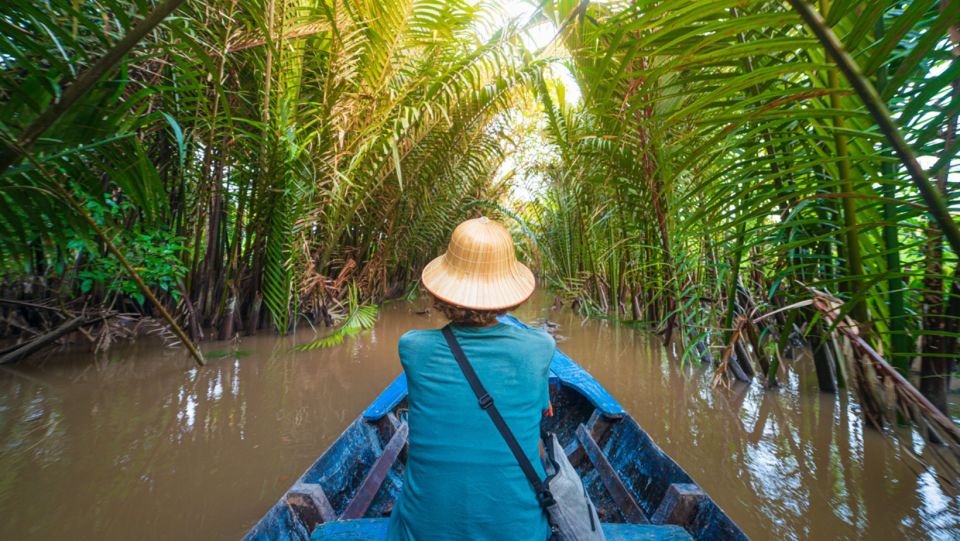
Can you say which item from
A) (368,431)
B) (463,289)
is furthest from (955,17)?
(368,431)

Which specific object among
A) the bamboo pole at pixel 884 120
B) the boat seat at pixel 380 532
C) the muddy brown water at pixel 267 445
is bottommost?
the muddy brown water at pixel 267 445

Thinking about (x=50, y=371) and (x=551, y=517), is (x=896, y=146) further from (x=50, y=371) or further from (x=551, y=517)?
(x=50, y=371)

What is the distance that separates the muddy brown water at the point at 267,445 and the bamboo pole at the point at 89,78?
125 centimetres

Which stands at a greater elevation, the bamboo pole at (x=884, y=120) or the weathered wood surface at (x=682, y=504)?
the bamboo pole at (x=884, y=120)

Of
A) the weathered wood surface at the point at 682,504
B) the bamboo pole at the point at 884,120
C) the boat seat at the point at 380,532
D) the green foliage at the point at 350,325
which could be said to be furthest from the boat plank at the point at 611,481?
the green foliage at the point at 350,325

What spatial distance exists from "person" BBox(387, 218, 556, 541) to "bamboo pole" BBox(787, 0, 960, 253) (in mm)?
704

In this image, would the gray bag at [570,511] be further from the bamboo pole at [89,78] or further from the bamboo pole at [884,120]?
the bamboo pole at [89,78]

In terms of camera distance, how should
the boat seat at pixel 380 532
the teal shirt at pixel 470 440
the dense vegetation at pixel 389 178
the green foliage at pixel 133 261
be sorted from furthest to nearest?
the green foliage at pixel 133 261
the dense vegetation at pixel 389 178
the boat seat at pixel 380 532
the teal shirt at pixel 470 440

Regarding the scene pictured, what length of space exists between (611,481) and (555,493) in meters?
0.81

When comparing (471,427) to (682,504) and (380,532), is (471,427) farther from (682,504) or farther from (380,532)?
(682,504)

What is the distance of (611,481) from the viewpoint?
1.62 meters

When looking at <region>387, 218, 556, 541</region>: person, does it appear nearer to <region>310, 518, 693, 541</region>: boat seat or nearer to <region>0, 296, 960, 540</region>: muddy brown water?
<region>310, 518, 693, 541</region>: boat seat

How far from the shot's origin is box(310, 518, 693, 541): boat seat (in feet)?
3.43

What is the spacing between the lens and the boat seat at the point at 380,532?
3.43ft
